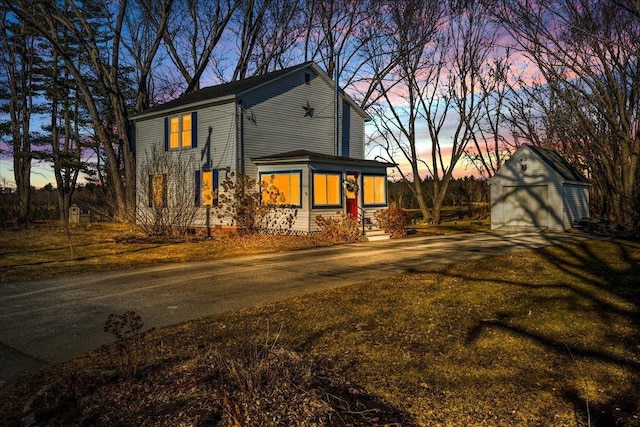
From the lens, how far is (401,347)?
→ 500cm

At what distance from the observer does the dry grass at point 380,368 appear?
3.34 m

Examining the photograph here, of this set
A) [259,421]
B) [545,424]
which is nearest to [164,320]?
[259,421]

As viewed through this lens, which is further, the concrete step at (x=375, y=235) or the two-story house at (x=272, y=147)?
the two-story house at (x=272, y=147)

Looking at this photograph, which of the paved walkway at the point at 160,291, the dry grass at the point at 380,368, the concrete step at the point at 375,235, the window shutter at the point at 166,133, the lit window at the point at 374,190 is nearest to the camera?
the dry grass at the point at 380,368

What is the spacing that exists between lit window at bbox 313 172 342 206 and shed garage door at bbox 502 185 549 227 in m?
9.52

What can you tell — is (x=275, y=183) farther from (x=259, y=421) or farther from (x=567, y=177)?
(x=259, y=421)

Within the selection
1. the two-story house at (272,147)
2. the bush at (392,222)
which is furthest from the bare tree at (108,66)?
the bush at (392,222)

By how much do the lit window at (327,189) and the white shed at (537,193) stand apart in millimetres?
9268

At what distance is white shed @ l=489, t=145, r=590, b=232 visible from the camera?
2202cm

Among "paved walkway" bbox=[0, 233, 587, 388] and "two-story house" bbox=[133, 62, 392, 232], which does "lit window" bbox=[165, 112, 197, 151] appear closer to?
"two-story house" bbox=[133, 62, 392, 232]

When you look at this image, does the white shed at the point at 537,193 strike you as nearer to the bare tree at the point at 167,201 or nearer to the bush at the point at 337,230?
the bush at the point at 337,230

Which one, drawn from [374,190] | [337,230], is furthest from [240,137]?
[374,190]

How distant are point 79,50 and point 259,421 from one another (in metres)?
36.0

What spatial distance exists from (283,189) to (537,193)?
12812mm
